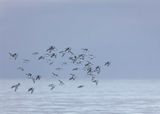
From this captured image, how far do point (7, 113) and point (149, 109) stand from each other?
2197cm

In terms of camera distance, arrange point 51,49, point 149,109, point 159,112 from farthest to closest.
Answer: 1. point 149,109
2. point 159,112
3. point 51,49

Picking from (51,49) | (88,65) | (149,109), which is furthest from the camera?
(149,109)

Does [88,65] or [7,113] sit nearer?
[88,65]

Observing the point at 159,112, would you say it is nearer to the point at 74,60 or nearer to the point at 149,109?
the point at 149,109

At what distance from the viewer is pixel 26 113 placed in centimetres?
8769

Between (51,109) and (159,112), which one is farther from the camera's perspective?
(51,109)

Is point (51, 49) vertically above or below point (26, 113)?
below

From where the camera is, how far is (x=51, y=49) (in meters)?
35.8

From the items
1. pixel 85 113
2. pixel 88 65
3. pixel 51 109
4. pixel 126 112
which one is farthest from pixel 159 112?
pixel 88 65

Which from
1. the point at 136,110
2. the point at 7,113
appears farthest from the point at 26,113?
the point at 136,110

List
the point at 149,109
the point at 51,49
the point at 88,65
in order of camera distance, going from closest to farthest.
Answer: the point at 51,49 → the point at 88,65 → the point at 149,109

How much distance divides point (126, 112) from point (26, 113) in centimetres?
1475

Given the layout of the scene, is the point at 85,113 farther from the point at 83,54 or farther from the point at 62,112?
the point at 83,54

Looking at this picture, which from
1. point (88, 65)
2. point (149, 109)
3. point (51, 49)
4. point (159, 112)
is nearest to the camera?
point (51, 49)
